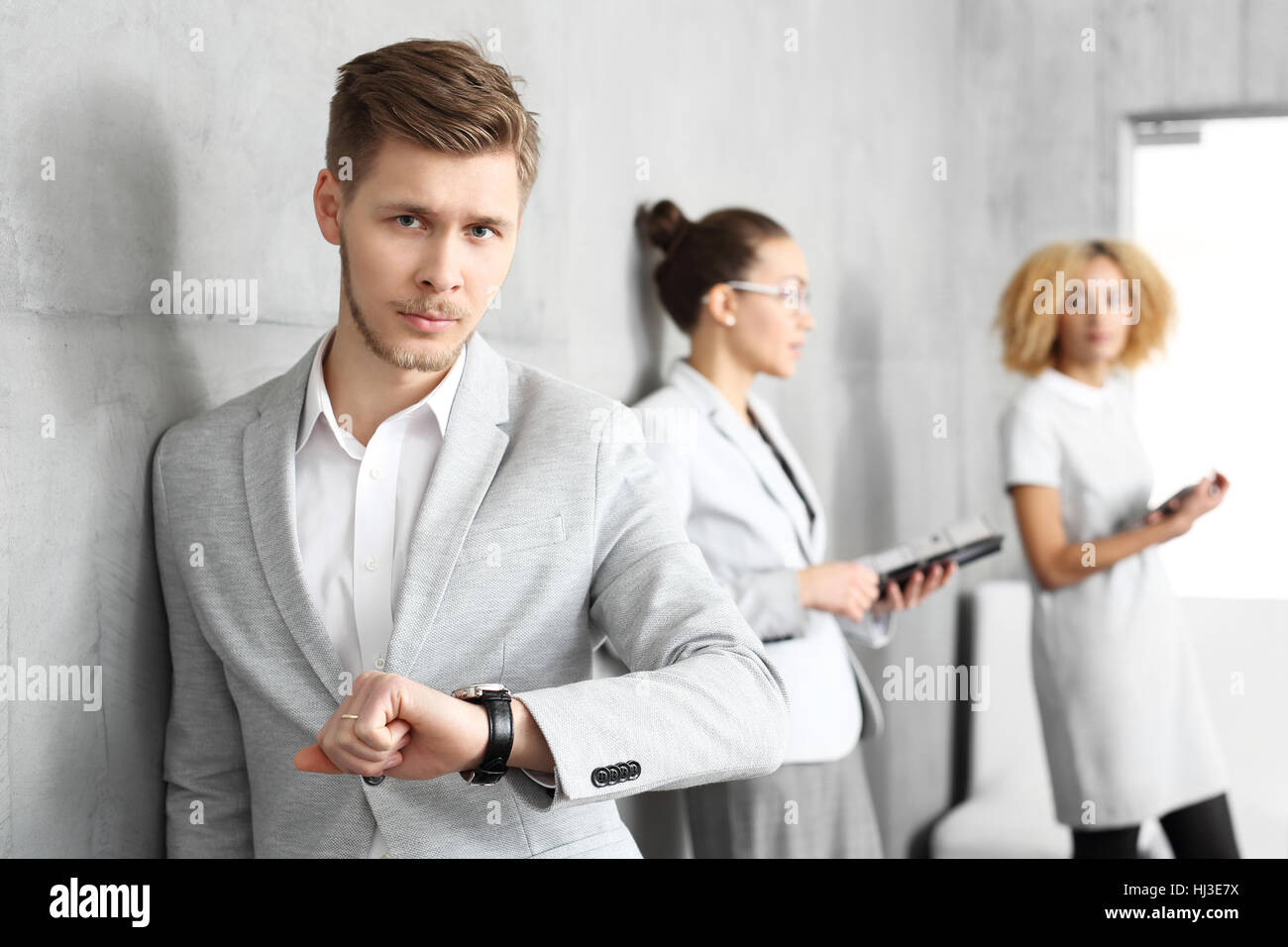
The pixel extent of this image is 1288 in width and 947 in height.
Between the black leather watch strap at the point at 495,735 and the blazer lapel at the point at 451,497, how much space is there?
0.38 ft

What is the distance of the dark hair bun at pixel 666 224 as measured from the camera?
4.95ft

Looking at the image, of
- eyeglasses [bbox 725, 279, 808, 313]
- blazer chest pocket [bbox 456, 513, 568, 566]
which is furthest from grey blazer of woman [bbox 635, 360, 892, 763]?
blazer chest pocket [bbox 456, 513, 568, 566]

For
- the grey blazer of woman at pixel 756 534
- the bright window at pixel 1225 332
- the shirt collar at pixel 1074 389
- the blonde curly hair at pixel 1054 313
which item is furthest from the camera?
the bright window at pixel 1225 332

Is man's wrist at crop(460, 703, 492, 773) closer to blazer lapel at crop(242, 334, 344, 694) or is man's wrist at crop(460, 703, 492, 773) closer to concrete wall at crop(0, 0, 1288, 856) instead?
blazer lapel at crop(242, 334, 344, 694)

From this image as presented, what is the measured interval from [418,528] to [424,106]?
27 cm

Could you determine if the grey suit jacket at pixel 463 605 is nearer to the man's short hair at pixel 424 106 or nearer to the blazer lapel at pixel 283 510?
the blazer lapel at pixel 283 510

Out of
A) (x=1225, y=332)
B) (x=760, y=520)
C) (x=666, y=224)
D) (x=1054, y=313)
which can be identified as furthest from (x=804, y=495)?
(x=1225, y=332)

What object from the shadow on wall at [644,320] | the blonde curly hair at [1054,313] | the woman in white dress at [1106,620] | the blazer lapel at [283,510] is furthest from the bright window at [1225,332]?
the blazer lapel at [283,510]

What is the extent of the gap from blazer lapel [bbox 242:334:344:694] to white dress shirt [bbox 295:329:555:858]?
0.01 meters

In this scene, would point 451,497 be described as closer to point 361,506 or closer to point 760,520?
point 361,506

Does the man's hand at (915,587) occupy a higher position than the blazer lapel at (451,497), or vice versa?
the blazer lapel at (451,497)

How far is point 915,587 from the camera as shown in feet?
5.27

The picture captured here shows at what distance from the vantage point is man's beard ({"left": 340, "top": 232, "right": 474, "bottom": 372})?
30.4 inches
